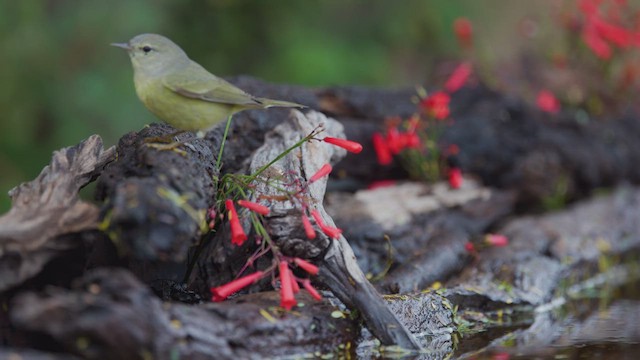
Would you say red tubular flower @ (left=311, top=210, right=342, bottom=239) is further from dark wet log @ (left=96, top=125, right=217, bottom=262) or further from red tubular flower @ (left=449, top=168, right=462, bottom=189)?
red tubular flower @ (left=449, top=168, right=462, bottom=189)

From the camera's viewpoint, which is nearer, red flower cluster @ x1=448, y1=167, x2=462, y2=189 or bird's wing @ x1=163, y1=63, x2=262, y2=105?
bird's wing @ x1=163, y1=63, x2=262, y2=105

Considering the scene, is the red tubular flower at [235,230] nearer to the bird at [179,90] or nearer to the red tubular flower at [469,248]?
the bird at [179,90]

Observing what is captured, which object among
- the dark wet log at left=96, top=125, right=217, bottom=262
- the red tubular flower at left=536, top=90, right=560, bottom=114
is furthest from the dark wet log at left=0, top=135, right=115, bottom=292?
the red tubular flower at left=536, top=90, right=560, bottom=114

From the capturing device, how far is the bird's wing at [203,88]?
3414 mm

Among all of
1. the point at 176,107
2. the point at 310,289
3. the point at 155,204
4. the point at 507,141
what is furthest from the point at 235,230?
the point at 507,141

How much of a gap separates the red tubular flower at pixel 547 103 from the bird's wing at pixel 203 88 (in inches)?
124

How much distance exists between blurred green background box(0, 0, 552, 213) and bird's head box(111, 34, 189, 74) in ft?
12.0

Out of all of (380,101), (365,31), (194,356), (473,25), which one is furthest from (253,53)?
(194,356)

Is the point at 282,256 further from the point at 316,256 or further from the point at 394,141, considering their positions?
the point at 394,141

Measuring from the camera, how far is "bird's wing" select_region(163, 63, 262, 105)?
341 cm

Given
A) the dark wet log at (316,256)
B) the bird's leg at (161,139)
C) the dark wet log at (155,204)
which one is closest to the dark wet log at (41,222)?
the dark wet log at (155,204)

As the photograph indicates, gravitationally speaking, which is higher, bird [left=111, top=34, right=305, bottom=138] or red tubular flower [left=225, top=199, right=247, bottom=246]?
bird [left=111, top=34, right=305, bottom=138]

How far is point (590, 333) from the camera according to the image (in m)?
3.89

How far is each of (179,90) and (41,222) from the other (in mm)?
769
